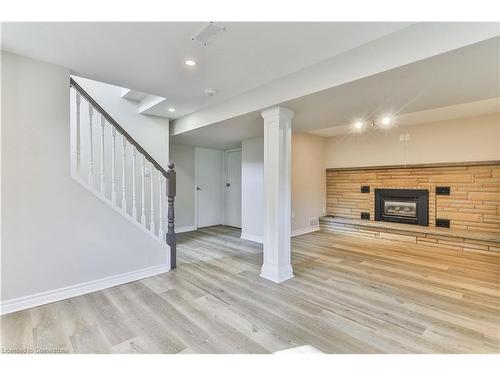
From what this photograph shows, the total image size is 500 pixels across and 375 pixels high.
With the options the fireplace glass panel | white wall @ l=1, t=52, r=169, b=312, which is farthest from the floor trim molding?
white wall @ l=1, t=52, r=169, b=312

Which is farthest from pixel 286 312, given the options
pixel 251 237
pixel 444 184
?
pixel 444 184

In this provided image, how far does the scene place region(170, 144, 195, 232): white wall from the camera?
5.34m

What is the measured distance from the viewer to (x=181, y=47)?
198 centimetres

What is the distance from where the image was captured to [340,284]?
265 centimetres

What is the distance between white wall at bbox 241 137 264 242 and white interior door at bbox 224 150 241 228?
851 millimetres

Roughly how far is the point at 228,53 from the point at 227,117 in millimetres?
1206

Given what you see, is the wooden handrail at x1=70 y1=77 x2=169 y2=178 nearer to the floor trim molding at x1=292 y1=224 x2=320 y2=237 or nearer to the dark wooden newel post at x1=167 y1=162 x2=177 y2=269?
the dark wooden newel post at x1=167 y1=162 x2=177 y2=269

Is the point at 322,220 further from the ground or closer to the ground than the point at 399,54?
closer to the ground

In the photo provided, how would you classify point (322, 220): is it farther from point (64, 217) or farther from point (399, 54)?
point (64, 217)

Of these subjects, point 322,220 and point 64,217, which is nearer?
point 64,217

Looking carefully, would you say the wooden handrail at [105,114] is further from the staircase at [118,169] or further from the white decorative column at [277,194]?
the white decorative column at [277,194]
